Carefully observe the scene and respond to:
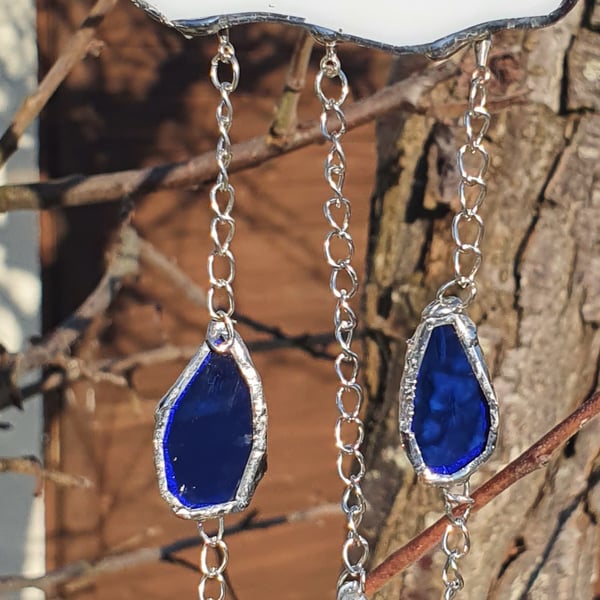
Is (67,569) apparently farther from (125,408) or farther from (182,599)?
(182,599)

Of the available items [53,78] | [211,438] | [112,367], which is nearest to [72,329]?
[112,367]

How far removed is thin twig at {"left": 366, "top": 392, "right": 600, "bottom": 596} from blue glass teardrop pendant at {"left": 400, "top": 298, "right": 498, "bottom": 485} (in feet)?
0.15

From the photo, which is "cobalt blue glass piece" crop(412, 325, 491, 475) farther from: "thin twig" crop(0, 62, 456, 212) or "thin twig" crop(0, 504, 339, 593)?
"thin twig" crop(0, 504, 339, 593)

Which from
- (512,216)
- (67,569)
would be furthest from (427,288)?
(67,569)

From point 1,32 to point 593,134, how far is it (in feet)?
3.04

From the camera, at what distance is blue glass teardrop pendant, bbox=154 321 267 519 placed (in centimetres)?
47

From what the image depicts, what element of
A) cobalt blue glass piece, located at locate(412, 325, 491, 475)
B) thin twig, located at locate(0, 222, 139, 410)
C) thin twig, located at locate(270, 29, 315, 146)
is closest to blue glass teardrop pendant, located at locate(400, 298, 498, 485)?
cobalt blue glass piece, located at locate(412, 325, 491, 475)

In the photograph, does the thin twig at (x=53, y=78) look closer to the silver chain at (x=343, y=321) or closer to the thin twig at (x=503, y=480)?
the silver chain at (x=343, y=321)

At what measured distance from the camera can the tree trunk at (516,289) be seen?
2.16ft

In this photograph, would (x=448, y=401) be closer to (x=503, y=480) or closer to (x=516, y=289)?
(x=503, y=480)

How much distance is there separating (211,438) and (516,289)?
322mm

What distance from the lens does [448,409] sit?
49 cm

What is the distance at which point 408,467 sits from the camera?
2.34 ft

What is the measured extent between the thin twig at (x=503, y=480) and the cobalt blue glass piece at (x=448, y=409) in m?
0.05
